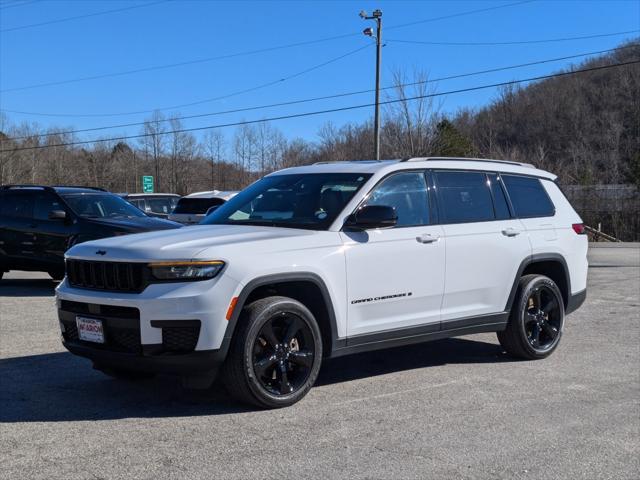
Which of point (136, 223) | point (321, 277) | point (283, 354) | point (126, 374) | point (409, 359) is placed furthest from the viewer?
point (136, 223)

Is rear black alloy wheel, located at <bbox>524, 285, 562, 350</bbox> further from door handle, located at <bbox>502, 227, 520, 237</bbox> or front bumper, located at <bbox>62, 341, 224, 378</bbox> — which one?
front bumper, located at <bbox>62, 341, 224, 378</bbox>

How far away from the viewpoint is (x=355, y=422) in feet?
16.4

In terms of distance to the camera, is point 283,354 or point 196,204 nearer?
point 283,354

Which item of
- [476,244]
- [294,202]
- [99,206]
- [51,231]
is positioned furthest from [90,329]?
[99,206]

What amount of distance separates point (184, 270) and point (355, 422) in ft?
5.21

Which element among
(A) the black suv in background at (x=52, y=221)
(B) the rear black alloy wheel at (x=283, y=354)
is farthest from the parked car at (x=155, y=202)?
(B) the rear black alloy wheel at (x=283, y=354)

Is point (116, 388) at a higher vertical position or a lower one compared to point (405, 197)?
lower

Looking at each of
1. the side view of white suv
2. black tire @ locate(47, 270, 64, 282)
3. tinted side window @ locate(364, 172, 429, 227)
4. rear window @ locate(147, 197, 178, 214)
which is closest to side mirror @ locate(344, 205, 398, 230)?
the side view of white suv

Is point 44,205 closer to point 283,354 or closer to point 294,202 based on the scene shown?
point 294,202

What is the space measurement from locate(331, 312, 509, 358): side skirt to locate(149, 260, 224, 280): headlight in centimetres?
130

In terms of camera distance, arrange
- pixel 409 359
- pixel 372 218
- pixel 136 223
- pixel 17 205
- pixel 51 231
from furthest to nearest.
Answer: pixel 17 205
pixel 51 231
pixel 136 223
pixel 409 359
pixel 372 218

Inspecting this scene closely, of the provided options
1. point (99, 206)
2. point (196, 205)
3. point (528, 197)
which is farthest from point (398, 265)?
point (196, 205)

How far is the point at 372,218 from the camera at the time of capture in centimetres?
558

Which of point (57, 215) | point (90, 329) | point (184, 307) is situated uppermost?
point (57, 215)
